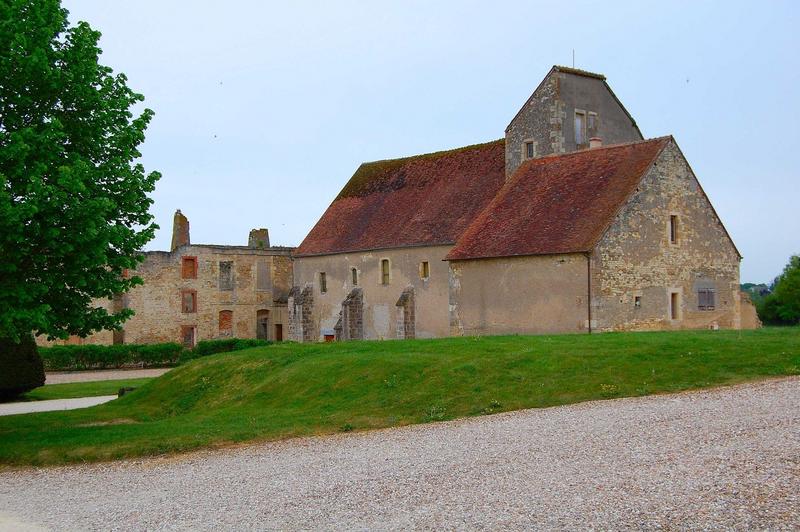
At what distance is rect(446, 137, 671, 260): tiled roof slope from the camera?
27.8 meters

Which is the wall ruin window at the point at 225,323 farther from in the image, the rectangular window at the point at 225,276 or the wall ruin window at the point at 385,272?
the wall ruin window at the point at 385,272

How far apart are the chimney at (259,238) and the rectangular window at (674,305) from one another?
1127 inches

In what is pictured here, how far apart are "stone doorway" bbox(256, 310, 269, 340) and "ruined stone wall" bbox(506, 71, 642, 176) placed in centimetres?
1926

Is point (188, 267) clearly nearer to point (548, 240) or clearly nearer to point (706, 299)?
point (548, 240)

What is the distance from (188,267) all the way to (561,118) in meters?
22.5

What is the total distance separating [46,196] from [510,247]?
1712 cm

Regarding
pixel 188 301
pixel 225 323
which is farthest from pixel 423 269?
pixel 188 301

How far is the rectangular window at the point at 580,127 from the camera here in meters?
34.4

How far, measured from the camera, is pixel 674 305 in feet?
96.1

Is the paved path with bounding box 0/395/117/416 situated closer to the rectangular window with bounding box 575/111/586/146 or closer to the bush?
the bush

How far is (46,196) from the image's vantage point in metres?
15.3

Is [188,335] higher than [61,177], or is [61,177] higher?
[61,177]

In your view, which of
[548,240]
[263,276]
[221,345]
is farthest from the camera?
[263,276]

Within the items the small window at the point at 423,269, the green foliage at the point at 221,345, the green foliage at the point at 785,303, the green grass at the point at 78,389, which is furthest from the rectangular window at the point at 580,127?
the green foliage at the point at 785,303
